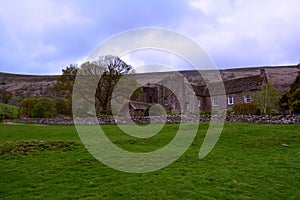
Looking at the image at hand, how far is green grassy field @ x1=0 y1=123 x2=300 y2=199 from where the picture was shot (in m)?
8.45

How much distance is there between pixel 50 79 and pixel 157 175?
10199cm

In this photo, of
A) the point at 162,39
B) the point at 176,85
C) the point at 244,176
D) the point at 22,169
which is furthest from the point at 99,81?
A: the point at 244,176

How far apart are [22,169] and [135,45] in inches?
351

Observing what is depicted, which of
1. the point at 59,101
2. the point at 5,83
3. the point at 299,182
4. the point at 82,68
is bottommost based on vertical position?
the point at 299,182

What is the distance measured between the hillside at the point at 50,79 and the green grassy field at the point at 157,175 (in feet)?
205

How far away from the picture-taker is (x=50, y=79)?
104688 mm

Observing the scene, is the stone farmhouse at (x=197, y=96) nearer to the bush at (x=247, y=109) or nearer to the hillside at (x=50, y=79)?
the bush at (x=247, y=109)

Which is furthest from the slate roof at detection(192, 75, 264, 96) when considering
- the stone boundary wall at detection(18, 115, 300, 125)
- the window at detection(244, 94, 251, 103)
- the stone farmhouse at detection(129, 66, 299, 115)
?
the stone boundary wall at detection(18, 115, 300, 125)

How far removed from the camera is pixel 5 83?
4104 inches

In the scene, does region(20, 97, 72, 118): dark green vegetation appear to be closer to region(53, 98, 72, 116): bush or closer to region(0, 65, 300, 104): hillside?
region(53, 98, 72, 116): bush

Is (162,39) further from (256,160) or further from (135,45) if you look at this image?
(256,160)

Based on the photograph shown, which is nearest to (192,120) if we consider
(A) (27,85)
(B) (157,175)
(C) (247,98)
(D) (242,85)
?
(B) (157,175)

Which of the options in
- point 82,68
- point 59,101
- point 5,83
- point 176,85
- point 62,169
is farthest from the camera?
point 5,83

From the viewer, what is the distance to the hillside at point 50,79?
279ft
